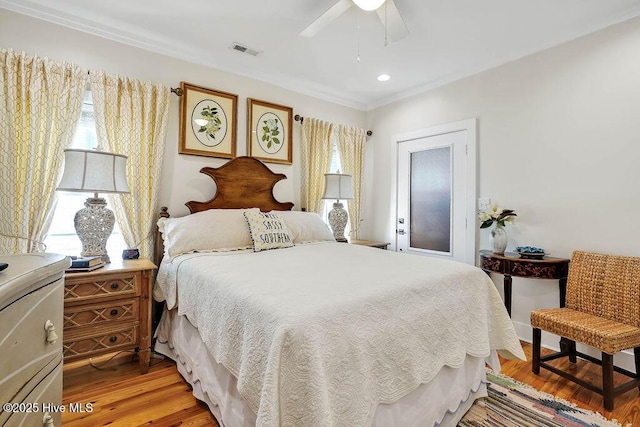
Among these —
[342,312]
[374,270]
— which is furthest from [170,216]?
[342,312]

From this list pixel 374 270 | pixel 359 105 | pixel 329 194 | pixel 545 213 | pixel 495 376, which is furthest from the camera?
pixel 359 105

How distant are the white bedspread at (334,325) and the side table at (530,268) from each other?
886mm

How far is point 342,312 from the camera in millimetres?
1260

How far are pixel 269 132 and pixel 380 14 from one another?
1762 millimetres

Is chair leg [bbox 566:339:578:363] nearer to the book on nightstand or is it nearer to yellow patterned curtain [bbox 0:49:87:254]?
the book on nightstand

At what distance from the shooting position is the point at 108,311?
6.82 ft

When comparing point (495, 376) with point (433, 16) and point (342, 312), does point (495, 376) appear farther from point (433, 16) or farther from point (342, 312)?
point (433, 16)

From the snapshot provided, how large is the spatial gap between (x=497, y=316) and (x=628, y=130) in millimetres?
1878

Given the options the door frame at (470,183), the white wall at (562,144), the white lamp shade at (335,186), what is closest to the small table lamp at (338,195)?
the white lamp shade at (335,186)

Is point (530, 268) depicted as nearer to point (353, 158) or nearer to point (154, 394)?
point (353, 158)

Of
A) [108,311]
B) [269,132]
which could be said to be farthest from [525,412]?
[269,132]

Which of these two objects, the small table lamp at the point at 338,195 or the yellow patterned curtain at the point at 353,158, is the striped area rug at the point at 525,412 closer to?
the small table lamp at the point at 338,195

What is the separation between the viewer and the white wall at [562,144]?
240cm

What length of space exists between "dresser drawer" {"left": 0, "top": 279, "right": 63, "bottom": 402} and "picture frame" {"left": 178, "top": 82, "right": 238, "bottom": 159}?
7.03ft
